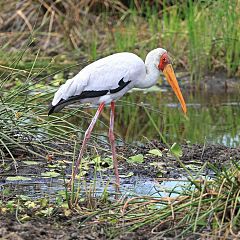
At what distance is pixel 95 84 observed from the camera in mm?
7098

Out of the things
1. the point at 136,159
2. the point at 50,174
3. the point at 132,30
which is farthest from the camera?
the point at 132,30

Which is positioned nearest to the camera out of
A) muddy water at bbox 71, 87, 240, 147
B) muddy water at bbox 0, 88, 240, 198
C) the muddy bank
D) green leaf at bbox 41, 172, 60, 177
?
muddy water at bbox 0, 88, 240, 198

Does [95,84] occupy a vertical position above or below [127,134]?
above

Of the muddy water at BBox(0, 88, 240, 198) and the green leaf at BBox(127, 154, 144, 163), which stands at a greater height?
the green leaf at BBox(127, 154, 144, 163)

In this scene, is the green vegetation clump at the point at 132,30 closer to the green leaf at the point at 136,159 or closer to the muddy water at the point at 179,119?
the muddy water at the point at 179,119

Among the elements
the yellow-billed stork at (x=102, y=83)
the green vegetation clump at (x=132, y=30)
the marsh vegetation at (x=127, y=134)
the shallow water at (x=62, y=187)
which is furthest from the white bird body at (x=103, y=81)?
the green vegetation clump at (x=132, y=30)

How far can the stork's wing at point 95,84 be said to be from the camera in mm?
7082

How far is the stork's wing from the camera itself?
23.2ft

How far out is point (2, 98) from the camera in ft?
25.8

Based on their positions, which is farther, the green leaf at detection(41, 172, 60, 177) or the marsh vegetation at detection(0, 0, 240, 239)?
the green leaf at detection(41, 172, 60, 177)

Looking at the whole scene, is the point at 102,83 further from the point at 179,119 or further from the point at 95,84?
the point at 179,119

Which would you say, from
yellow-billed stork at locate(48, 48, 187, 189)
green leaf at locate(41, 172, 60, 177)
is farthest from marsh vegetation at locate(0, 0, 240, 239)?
yellow-billed stork at locate(48, 48, 187, 189)

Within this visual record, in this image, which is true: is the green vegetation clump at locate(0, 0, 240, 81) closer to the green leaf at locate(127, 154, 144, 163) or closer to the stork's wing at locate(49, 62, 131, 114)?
the green leaf at locate(127, 154, 144, 163)

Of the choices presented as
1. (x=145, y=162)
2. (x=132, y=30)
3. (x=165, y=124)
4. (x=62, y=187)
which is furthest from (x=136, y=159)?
(x=132, y=30)
